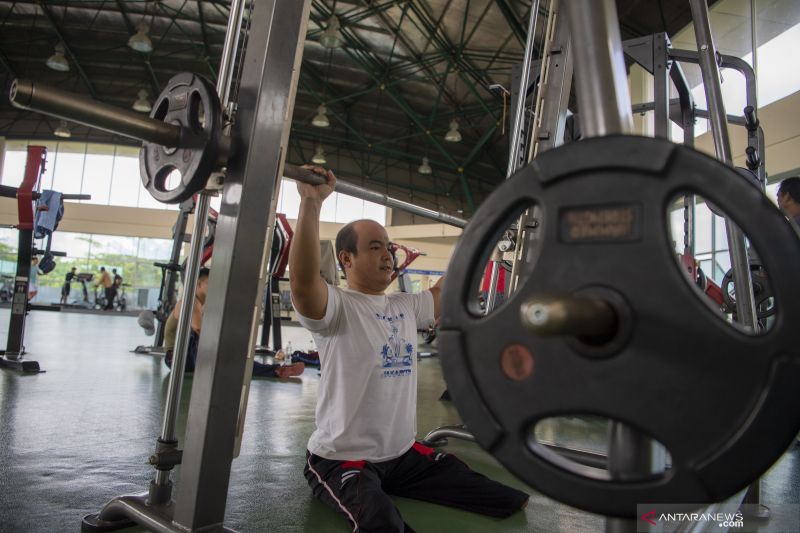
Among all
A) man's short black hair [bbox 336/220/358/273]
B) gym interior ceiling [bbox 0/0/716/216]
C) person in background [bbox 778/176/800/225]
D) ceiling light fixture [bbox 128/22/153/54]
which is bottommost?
man's short black hair [bbox 336/220/358/273]

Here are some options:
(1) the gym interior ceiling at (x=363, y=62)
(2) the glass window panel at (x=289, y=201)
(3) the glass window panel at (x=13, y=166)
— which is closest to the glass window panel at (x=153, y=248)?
(1) the gym interior ceiling at (x=363, y=62)

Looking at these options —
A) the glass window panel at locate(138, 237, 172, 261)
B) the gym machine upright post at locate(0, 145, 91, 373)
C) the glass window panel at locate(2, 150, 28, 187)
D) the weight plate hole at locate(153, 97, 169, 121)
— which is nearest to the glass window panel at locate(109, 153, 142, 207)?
the glass window panel at locate(138, 237, 172, 261)

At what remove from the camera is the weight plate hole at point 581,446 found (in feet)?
1.52

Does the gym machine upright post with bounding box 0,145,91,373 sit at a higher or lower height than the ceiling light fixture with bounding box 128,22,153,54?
lower

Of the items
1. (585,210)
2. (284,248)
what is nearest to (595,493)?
(585,210)

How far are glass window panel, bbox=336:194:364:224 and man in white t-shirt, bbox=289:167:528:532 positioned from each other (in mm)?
14009

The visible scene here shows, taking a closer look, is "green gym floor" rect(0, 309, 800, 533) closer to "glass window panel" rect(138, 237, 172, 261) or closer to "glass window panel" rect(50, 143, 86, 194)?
"glass window panel" rect(138, 237, 172, 261)

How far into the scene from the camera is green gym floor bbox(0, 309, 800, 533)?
1366mm

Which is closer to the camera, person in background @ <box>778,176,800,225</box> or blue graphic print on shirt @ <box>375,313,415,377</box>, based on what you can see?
blue graphic print on shirt @ <box>375,313,415,377</box>

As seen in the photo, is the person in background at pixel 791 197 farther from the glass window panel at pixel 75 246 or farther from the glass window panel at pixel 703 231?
the glass window panel at pixel 75 246

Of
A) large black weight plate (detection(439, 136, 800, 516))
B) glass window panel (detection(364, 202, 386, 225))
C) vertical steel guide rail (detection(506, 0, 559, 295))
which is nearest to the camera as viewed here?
large black weight plate (detection(439, 136, 800, 516))

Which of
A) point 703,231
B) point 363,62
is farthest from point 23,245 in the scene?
point 703,231

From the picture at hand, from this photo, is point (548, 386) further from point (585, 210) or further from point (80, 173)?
point (80, 173)

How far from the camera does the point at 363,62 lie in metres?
10.2
